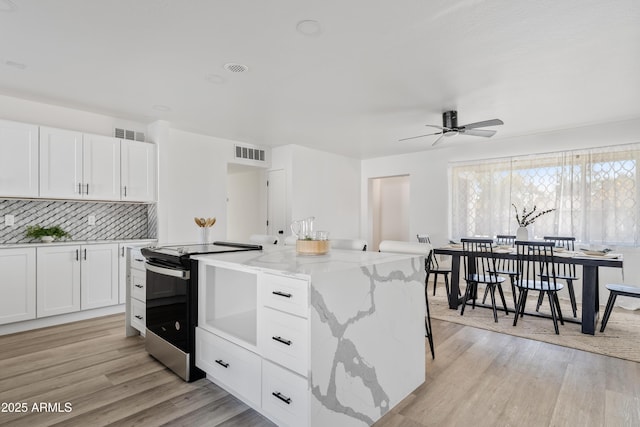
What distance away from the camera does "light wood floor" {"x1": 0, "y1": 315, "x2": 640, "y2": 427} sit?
6.30 feet

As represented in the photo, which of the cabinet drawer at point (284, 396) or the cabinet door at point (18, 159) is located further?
the cabinet door at point (18, 159)

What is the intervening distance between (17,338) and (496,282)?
5220 mm

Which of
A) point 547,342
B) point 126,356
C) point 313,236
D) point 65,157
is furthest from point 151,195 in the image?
point 547,342

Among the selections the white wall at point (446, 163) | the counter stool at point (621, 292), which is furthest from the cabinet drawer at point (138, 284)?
the white wall at point (446, 163)

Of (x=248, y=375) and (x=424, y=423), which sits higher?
(x=248, y=375)

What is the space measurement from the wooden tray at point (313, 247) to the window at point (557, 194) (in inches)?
172

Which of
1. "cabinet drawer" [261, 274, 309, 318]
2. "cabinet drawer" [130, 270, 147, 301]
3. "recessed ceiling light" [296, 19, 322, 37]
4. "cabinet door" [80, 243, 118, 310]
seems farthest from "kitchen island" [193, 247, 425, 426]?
"cabinet door" [80, 243, 118, 310]

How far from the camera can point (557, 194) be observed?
4.96 m

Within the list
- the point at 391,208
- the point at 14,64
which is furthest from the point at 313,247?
the point at 391,208

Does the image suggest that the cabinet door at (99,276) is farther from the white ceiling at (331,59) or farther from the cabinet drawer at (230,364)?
the cabinet drawer at (230,364)

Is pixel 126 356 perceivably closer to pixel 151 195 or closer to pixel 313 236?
pixel 313 236

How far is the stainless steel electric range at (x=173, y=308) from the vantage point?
227 cm

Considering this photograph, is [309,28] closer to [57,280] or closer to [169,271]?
[169,271]

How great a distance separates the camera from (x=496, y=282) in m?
3.81
